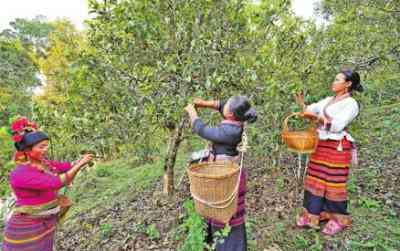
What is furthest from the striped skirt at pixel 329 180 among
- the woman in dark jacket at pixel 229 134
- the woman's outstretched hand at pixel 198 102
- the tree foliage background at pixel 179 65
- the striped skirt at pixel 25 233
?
the striped skirt at pixel 25 233

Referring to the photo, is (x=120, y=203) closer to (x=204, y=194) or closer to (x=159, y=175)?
(x=159, y=175)

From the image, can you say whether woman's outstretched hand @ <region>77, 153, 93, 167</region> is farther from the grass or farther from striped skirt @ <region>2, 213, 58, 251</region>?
the grass

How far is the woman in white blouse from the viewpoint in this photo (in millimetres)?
3611

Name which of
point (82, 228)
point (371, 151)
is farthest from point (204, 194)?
point (371, 151)

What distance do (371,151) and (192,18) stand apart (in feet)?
17.1

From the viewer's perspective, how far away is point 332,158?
374 centimetres

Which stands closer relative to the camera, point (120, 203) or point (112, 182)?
point (120, 203)

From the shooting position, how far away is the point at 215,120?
4133mm

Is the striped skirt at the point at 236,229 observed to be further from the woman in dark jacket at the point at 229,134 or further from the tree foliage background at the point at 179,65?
the tree foliage background at the point at 179,65

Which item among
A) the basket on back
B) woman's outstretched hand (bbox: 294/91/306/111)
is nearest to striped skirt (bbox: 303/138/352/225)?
the basket on back

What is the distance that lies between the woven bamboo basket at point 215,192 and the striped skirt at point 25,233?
63.8 inches

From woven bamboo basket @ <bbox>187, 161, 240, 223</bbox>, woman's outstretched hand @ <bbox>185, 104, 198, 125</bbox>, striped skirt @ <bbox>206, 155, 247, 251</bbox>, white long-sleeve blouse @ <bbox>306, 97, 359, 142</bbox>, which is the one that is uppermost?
woman's outstretched hand @ <bbox>185, 104, 198, 125</bbox>

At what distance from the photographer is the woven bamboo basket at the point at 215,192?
2.58 meters

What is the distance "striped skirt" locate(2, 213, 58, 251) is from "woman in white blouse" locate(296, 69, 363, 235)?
3.10 m
